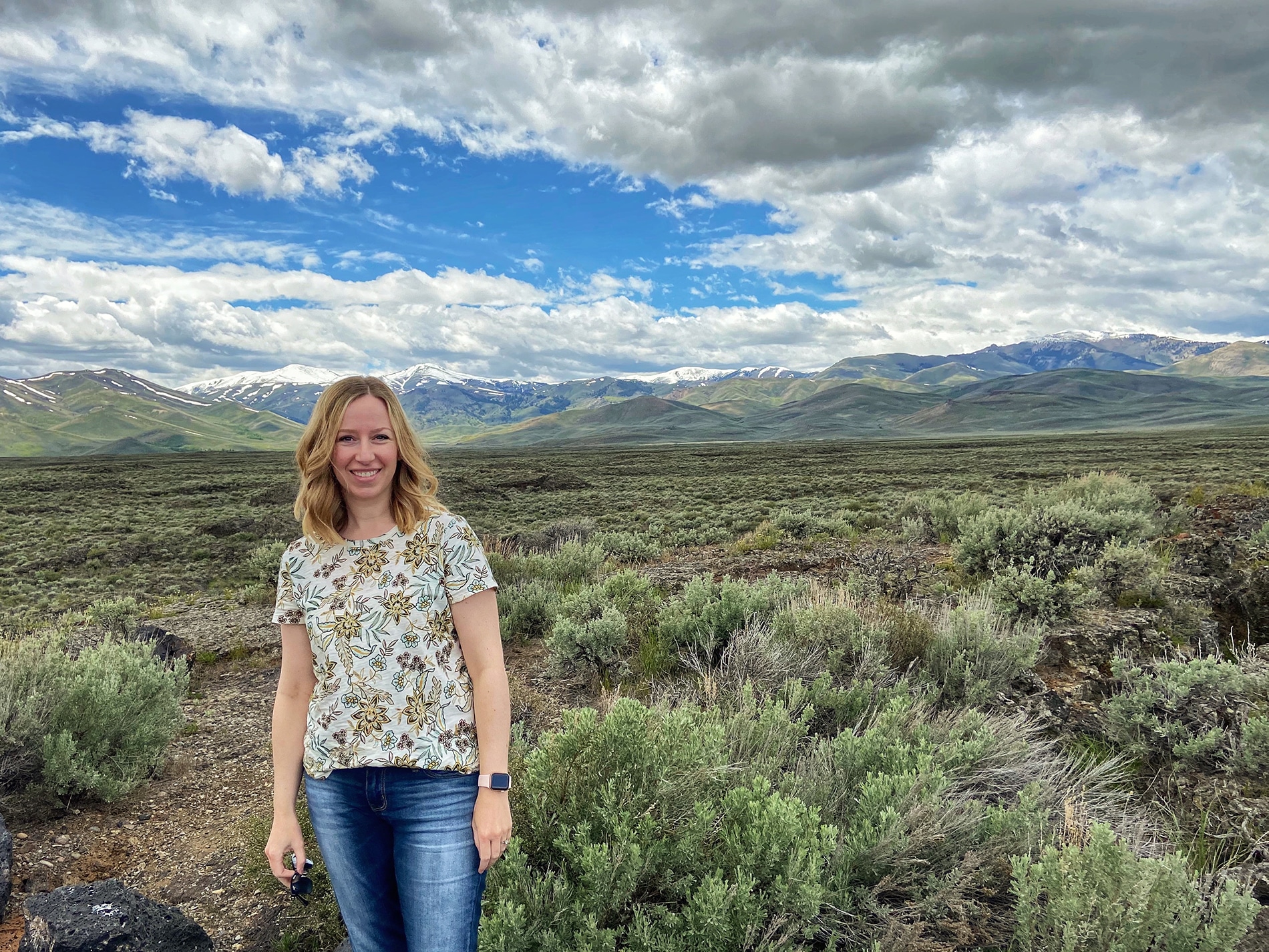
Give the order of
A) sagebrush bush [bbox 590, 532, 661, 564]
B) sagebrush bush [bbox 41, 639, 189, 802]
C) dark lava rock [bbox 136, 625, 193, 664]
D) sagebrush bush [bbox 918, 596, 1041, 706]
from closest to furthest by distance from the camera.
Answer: sagebrush bush [bbox 41, 639, 189, 802]
sagebrush bush [bbox 918, 596, 1041, 706]
dark lava rock [bbox 136, 625, 193, 664]
sagebrush bush [bbox 590, 532, 661, 564]

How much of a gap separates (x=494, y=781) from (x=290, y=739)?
768mm

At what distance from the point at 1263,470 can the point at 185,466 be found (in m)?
→ 96.5

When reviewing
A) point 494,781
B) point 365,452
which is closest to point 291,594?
point 365,452

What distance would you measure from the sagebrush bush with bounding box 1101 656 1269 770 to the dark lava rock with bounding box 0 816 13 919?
5.73 m

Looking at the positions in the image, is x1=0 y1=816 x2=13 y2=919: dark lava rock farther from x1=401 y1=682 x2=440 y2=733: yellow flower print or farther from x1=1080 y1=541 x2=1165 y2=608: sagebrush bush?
x1=1080 y1=541 x2=1165 y2=608: sagebrush bush

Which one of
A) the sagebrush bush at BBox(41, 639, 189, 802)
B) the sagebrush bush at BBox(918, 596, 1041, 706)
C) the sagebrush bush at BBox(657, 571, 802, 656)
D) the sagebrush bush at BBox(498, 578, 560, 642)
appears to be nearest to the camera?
the sagebrush bush at BBox(41, 639, 189, 802)

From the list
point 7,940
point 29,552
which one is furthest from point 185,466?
point 7,940

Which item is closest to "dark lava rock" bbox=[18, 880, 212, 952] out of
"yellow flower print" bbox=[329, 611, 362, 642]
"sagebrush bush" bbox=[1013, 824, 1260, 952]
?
"yellow flower print" bbox=[329, 611, 362, 642]

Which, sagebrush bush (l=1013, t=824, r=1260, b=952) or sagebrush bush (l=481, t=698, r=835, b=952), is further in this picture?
sagebrush bush (l=481, t=698, r=835, b=952)

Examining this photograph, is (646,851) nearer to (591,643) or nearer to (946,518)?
(591,643)

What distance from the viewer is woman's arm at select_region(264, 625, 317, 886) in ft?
6.68

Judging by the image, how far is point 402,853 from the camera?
184 cm

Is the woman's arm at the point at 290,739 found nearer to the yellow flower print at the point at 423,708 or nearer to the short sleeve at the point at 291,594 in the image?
the short sleeve at the point at 291,594

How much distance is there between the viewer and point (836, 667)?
4.46m
